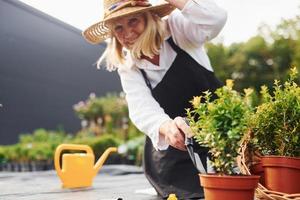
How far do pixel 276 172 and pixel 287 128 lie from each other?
10cm

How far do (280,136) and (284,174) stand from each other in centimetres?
9

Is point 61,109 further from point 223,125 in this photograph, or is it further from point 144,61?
point 223,125

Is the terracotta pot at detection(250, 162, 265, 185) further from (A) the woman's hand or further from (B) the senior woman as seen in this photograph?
(B) the senior woman

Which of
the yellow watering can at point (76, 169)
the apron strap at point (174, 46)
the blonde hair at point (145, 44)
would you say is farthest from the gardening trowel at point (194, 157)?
the yellow watering can at point (76, 169)

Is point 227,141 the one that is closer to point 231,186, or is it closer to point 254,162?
point 231,186

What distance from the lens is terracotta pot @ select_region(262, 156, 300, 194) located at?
0.91m

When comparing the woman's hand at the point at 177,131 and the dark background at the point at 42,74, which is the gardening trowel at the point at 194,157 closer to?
the woman's hand at the point at 177,131

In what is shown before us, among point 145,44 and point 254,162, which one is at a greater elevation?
point 145,44

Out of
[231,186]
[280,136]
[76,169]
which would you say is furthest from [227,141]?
[76,169]

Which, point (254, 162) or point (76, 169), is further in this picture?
point (76, 169)

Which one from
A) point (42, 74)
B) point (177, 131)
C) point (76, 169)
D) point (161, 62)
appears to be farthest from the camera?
point (42, 74)

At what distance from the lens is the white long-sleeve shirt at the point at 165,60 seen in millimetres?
1381

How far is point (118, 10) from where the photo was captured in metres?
1.58

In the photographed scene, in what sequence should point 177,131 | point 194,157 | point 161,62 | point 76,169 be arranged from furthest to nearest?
point 76,169 → point 161,62 → point 177,131 → point 194,157
